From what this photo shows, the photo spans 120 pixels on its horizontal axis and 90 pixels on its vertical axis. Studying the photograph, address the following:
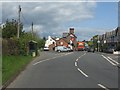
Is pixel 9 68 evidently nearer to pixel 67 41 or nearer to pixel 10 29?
pixel 10 29

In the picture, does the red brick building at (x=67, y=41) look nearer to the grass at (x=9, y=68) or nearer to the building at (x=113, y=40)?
the building at (x=113, y=40)

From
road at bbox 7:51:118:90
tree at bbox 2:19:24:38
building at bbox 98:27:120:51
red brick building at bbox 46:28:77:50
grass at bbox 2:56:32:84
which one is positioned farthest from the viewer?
red brick building at bbox 46:28:77:50

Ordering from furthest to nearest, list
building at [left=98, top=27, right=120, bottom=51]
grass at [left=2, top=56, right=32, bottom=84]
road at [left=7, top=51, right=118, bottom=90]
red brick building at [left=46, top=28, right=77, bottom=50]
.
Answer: red brick building at [left=46, top=28, right=77, bottom=50], building at [left=98, top=27, right=120, bottom=51], grass at [left=2, top=56, right=32, bottom=84], road at [left=7, top=51, right=118, bottom=90]

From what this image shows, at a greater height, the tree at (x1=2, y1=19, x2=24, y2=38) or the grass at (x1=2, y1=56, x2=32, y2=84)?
the tree at (x1=2, y1=19, x2=24, y2=38)

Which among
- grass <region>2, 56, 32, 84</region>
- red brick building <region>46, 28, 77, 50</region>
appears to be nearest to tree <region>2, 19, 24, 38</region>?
grass <region>2, 56, 32, 84</region>

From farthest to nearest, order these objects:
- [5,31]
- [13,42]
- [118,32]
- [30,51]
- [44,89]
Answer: [118,32]
[5,31]
[30,51]
[13,42]
[44,89]

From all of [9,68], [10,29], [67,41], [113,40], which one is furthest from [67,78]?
[67,41]

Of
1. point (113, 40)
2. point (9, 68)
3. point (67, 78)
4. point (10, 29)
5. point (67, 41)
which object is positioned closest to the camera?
point (67, 78)

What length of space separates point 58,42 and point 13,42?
12249 cm

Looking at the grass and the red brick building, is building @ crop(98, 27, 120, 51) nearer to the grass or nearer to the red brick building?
the red brick building

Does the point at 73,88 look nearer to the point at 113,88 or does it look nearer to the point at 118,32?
the point at 113,88

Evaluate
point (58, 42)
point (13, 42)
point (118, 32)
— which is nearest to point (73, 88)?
point (13, 42)

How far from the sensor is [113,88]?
14.3 meters

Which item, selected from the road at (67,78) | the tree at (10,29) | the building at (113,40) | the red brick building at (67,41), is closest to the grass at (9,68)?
the road at (67,78)
